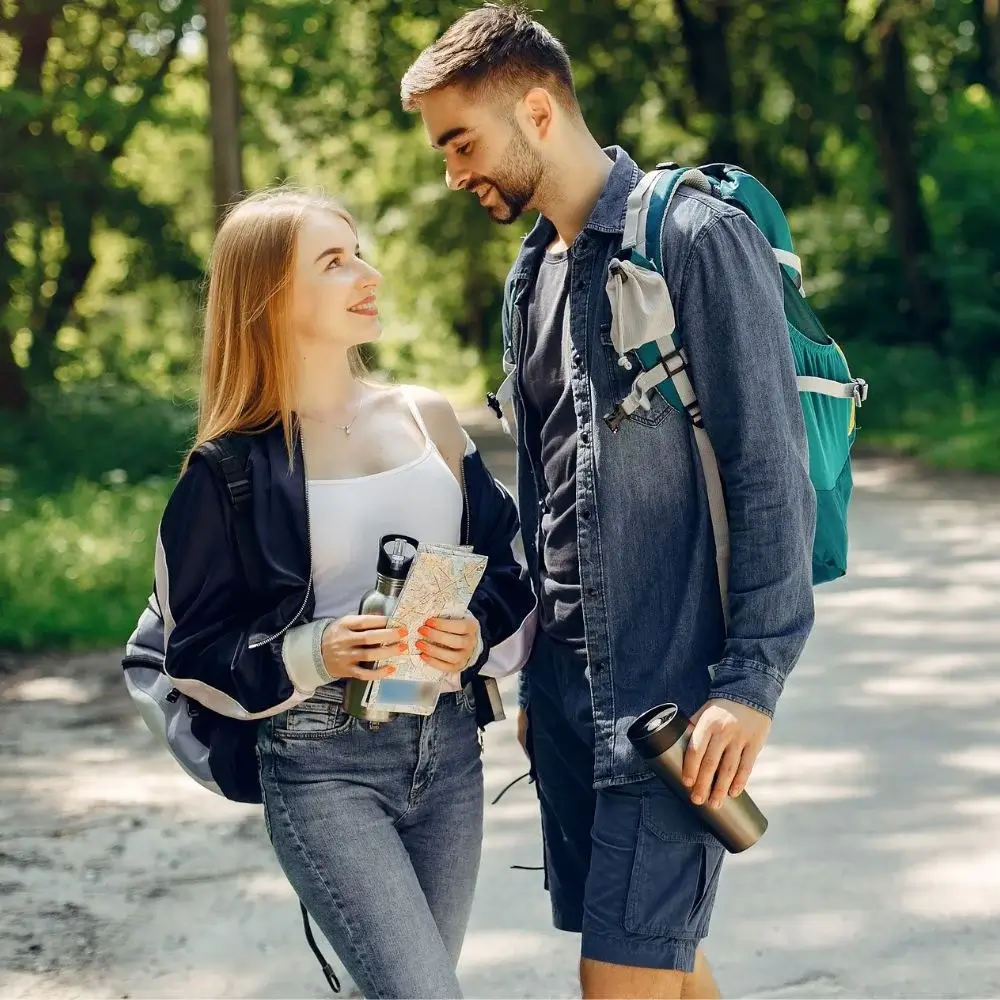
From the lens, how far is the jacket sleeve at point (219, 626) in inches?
106

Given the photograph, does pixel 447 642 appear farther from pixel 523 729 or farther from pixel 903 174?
pixel 903 174

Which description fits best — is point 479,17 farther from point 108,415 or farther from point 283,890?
point 108,415

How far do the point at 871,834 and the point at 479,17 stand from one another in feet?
11.0

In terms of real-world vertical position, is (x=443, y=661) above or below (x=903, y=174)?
above

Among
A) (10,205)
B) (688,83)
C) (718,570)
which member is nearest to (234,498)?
(718,570)

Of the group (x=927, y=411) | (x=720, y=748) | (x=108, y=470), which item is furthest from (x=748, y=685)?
(x=927, y=411)

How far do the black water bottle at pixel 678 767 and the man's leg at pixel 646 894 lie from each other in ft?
0.15

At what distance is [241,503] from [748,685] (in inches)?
38.2

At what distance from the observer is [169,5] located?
595 inches

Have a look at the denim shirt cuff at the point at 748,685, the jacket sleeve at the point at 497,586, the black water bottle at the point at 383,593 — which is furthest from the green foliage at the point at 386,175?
the denim shirt cuff at the point at 748,685

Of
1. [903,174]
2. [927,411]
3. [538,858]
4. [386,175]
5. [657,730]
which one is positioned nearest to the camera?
[657,730]

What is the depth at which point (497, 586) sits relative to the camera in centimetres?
295

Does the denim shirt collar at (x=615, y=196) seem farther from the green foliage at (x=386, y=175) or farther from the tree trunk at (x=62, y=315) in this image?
the tree trunk at (x=62, y=315)

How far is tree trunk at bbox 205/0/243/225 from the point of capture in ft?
41.2
